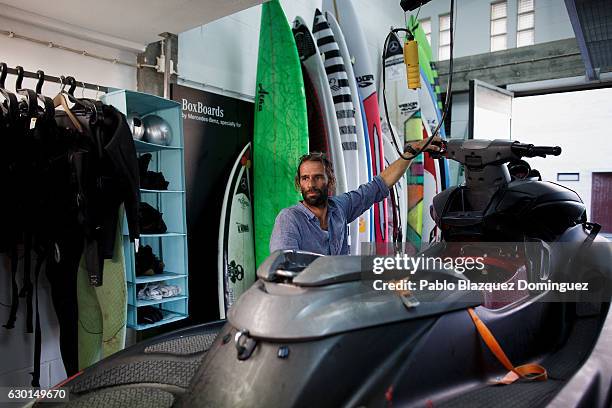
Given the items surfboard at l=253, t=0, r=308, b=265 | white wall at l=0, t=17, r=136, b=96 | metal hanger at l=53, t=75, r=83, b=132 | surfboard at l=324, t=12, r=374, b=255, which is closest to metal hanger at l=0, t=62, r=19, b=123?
metal hanger at l=53, t=75, r=83, b=132

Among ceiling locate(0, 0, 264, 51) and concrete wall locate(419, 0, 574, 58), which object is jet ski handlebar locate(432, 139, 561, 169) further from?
concrete wall locate(419, 0, 574, 58)

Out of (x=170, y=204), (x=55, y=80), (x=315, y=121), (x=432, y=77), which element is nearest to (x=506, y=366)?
(x=170, y=204)

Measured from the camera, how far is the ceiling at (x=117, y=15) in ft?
7.57

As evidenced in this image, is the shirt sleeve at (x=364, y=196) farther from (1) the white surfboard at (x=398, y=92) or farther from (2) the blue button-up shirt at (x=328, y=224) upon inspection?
(1) the white surfboard at (x=398, y=92)

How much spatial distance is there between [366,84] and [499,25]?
3.19 metres

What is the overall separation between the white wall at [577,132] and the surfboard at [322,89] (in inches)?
214

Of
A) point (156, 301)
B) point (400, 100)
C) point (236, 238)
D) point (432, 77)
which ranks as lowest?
point (156, 301)

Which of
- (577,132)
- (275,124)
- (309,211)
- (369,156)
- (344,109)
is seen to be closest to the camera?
(309,211)

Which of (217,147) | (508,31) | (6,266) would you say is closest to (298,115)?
(217,147)

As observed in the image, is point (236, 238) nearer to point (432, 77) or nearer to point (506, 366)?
point (506, 366)

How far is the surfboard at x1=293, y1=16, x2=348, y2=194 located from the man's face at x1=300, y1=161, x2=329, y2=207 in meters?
1.57

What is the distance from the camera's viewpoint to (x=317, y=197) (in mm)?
2199

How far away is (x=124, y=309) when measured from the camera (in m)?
2.39

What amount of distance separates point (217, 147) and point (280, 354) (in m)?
2.92
